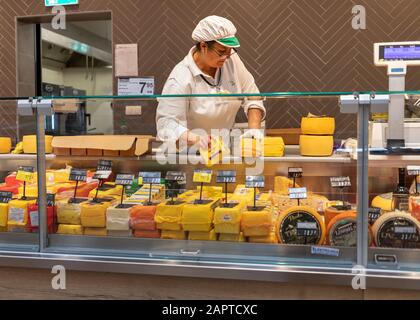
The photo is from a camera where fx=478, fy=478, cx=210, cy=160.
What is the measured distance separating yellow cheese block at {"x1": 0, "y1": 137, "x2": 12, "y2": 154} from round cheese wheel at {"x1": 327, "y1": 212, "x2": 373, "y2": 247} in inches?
63.5

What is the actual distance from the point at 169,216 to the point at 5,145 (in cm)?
112

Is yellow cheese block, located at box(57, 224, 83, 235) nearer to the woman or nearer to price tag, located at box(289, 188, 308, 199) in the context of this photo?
the woman

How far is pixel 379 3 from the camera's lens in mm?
4605

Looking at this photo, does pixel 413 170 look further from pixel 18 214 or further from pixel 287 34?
pixel 287 34

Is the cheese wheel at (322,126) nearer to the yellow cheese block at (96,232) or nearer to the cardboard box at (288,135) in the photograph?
the cardboard box at (288,135)

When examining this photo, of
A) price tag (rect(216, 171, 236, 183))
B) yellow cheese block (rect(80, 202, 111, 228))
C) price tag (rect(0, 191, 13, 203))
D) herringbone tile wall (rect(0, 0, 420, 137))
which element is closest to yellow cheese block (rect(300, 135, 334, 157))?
price tag (rect(216, 171, 236, 183))

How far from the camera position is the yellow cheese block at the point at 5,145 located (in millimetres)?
2384

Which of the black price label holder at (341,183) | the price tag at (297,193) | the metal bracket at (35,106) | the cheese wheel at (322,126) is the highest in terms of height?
the metal bracket at (35,106)

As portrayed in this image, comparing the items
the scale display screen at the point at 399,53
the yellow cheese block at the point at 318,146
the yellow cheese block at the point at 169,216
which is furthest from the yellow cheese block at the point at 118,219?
the scale display screen at the point at 399,53

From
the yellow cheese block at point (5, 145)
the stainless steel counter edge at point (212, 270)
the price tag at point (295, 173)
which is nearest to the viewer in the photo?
the stainless steel counter edge at point (212, 270)

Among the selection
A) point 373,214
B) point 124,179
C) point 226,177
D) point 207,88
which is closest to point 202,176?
point 226,177

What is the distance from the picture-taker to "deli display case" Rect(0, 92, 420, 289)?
1.59 metres

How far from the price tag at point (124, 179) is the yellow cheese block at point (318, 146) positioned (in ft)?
2.56
